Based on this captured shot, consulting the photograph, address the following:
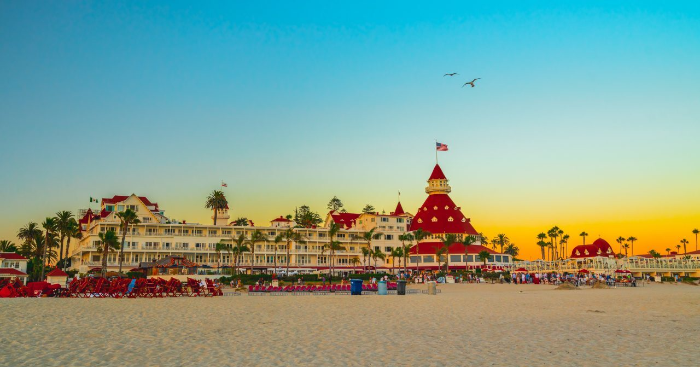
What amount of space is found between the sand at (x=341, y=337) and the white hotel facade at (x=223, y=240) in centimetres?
6317

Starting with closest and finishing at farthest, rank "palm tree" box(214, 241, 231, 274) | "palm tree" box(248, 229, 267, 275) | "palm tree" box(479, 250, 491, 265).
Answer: "palm tree" box(214, 241, 231, 274) → "palm tree" box(248, 229, 267, 275) → "palm tree" box(479, 250, 491, 265)

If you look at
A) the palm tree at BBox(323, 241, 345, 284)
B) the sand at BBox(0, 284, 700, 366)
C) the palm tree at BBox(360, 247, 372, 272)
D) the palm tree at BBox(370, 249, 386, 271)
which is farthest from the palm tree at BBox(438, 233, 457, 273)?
the sand at BBox(0, 284, 700, 366)

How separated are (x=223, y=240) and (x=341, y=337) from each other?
78.5 metres

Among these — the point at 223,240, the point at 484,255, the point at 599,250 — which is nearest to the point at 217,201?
the point at 223,240

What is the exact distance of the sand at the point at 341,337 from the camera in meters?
10.3

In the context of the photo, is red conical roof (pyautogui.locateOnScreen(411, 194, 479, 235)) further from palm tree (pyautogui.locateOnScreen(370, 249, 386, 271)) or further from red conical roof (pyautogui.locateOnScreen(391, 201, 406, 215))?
palm tree (pyautogui.locateOnScreen(370, 249, 386, 271))

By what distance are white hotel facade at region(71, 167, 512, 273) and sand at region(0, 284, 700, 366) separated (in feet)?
207

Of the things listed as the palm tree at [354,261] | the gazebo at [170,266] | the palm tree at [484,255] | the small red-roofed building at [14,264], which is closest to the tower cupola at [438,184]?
the palm tree at [484,255]

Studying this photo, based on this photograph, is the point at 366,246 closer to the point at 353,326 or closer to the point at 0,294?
the point at 0,294

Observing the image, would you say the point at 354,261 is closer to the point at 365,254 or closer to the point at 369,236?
the point at 365,254

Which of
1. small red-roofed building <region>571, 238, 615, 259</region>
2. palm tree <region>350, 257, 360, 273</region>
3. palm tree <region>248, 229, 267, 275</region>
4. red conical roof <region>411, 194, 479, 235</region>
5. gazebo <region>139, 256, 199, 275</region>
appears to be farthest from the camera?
small red-roofed building <region>571, 238, 615, 259</region>

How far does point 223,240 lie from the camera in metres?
88.9

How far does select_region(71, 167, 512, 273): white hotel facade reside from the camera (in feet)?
277

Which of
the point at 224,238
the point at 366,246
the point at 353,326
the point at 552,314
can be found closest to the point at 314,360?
the point at 353,326
